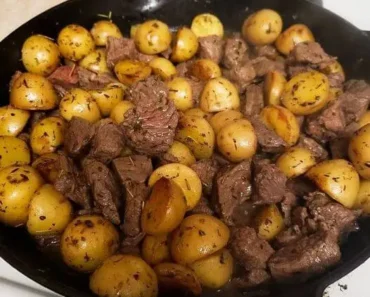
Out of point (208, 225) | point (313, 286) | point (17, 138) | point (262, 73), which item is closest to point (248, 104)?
point (262, 73)

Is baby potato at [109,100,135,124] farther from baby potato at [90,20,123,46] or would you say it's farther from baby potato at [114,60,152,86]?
baby potato at [90,20,123,46]

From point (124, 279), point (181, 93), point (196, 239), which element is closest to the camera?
point (124, 279)

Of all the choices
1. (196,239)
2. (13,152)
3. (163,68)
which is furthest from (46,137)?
(196,239)

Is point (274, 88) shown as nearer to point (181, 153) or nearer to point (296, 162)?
point (296, 162)

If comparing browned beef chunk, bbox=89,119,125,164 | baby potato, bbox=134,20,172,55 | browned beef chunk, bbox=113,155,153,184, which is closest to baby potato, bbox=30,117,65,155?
browned beef chunk, bbox=89,119,125,164

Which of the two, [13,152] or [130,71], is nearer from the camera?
[13,152]

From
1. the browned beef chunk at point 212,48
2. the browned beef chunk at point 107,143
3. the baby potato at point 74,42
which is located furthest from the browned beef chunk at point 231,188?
the baby potato at point 74,42

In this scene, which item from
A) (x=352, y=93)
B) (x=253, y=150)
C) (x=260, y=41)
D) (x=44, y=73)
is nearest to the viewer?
(x=253, y=150)

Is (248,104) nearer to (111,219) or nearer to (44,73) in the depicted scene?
(111,219)
